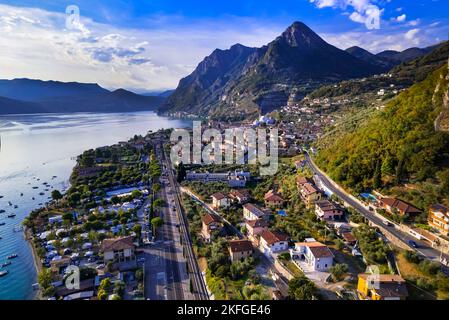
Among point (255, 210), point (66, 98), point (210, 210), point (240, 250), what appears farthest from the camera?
point (66, 98)

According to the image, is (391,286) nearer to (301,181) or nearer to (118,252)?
(301,181)

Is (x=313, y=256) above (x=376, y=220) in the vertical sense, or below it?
below

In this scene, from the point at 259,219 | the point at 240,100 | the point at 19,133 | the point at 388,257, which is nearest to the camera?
the point at 388,257

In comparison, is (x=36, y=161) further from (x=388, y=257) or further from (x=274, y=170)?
(x=388, y=257)

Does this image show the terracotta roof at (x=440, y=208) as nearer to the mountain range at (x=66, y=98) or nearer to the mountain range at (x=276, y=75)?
the mountain range at (x=276, y=75)

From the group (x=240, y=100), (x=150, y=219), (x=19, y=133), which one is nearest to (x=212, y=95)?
(x=240, y=100)

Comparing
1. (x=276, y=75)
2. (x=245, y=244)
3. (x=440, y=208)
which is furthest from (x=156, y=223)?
(x=276, y=75)
